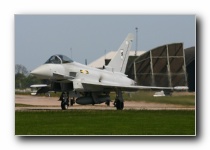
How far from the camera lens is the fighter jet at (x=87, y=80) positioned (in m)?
23.4

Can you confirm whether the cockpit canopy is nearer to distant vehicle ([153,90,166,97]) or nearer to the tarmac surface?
the tarmac surface

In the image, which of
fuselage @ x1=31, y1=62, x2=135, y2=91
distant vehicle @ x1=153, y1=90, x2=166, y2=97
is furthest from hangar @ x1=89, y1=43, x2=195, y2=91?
fuselage @ x1=31, y1=62, x2=135, y2=91

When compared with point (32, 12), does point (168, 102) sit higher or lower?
lower

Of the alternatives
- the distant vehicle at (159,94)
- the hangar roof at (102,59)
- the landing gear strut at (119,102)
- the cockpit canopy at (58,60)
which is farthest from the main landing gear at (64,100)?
the distant vehicle at (159,94)

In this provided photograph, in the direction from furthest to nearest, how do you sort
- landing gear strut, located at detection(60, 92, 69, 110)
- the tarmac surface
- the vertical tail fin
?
landing gear strut, located at detection(60, 92, 69, 110)
the tarmac surface
the vertical tail fin

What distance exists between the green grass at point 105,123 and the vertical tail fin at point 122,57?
177cm

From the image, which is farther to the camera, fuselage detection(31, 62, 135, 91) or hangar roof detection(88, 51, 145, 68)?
fuselage detection(31, 62, 135, 91)

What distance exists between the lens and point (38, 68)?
70.2ft

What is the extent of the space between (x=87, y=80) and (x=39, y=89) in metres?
4.20

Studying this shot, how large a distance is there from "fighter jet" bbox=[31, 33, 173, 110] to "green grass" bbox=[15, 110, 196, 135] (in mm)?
1195

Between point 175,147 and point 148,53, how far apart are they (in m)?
2.96

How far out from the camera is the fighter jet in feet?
76.7
